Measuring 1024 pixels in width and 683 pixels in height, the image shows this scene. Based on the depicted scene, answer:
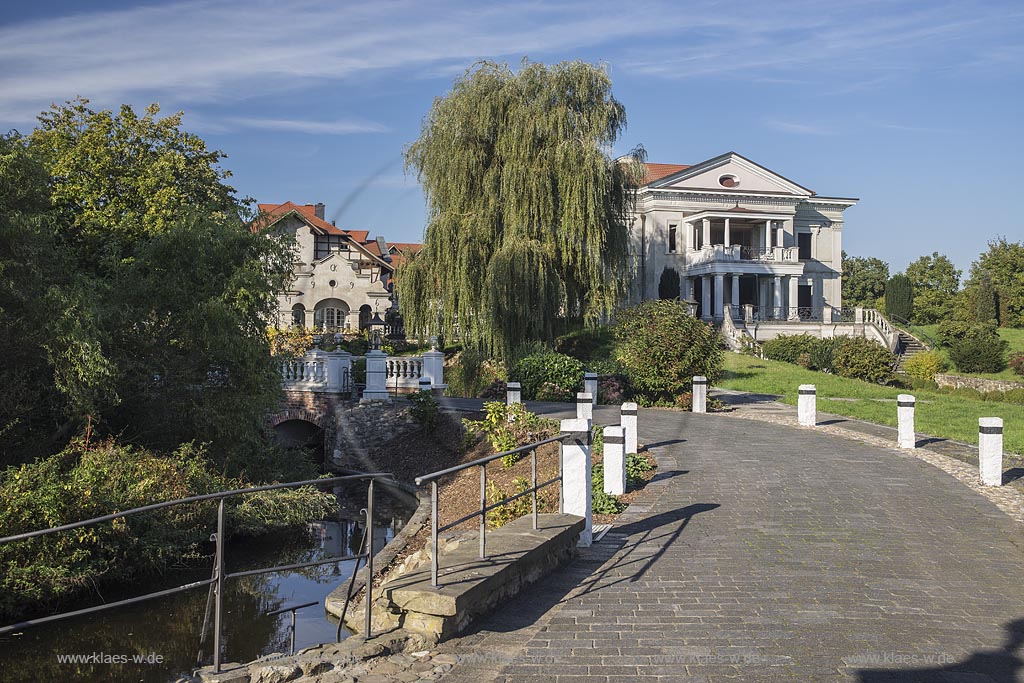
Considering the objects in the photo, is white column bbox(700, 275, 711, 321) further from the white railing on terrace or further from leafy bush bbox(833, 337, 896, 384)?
the white railing on terrace

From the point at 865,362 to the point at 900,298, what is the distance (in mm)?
24465

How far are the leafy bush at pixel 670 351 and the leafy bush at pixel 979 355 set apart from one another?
65.7 feet

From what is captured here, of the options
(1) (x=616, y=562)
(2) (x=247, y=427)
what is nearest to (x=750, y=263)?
(2) (x=247, y=427)

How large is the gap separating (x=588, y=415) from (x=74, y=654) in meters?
11.7

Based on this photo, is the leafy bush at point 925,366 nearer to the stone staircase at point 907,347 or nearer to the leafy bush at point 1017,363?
the leafy bush at point 1017,363

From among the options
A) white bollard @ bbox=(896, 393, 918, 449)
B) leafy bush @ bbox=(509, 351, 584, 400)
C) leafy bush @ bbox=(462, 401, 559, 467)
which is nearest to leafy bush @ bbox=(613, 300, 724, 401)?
leafy bush @ bbox=(509, 351, 584, 400)

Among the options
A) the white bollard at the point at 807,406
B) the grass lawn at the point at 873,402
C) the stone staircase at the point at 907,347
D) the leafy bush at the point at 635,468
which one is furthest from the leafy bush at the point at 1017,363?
the leafy bush at the point at 635,468

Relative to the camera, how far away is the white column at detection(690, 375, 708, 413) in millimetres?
24109

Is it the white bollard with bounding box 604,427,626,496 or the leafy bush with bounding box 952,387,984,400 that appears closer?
the white bollard with bounding box 604,427,626,496

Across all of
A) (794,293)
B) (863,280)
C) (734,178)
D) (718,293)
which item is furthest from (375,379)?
(863,280)

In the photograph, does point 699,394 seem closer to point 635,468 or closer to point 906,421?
point 906,421

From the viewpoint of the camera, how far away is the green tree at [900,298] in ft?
186

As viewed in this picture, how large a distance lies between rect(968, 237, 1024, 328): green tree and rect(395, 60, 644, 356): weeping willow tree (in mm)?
33212

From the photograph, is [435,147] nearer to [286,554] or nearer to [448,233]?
[448,233]
